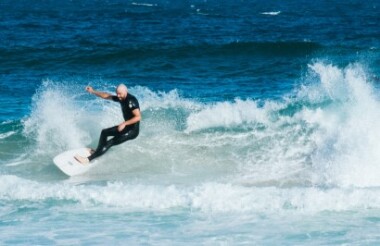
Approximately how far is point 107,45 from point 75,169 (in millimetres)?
20251

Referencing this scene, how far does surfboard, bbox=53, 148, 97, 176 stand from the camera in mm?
12609

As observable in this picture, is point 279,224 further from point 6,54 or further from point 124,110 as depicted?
point 6,54

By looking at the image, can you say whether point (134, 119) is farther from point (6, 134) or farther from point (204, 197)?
point (6, 134)

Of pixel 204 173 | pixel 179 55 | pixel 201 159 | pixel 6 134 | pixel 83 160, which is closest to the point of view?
pixel 83 160

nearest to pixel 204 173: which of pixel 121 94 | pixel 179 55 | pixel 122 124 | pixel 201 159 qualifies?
pixel 201 159

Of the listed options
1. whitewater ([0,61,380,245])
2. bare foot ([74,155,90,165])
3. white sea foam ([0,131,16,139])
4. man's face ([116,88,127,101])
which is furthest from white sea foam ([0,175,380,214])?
white sea foam ([0,131,16,139])

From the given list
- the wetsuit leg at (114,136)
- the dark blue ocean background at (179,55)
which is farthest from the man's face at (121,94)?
the dark blue ocean background at (179,55)

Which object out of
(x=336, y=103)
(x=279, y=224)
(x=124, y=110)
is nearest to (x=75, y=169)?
(x=124, y=110)

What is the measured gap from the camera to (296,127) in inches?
580

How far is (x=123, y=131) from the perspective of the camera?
12.2 m

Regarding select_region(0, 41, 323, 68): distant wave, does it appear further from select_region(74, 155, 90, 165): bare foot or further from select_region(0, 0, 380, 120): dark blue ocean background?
select_region(74, 155, 90, 165): bare foot

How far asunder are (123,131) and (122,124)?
0.33 m

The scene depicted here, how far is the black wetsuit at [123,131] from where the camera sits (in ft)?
39.0

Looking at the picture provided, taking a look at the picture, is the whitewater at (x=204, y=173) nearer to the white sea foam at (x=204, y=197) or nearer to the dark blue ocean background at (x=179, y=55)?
the white sea foam at (x=204, y=197)
